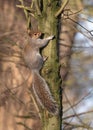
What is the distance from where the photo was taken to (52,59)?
2.72 meters

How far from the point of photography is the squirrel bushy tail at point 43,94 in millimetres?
2635

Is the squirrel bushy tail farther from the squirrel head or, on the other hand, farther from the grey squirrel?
the squirrel head

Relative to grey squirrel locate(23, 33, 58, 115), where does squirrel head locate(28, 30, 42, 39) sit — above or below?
above

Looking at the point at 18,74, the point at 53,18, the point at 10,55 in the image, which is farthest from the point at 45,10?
the point at 18,74

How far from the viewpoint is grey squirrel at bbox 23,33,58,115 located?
2.65m

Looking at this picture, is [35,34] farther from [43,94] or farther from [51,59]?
[43,94]

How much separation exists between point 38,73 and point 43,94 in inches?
4.6

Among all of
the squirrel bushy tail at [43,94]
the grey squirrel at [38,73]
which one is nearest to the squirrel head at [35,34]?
the grey squirrel at [38,73]

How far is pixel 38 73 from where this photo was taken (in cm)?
274

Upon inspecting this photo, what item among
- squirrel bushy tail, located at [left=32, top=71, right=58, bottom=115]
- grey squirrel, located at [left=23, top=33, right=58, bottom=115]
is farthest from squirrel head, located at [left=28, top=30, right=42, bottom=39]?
squirrel bushy tail, located at [left=32, top=71, right=58, bottom=115]

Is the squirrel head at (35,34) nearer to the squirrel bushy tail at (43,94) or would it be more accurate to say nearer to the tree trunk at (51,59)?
the tree trunk at (51,59)

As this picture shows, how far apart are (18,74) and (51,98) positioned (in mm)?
2076

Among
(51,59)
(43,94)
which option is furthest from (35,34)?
(43,94)

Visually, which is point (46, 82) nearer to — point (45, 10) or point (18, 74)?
point (45, 10)
